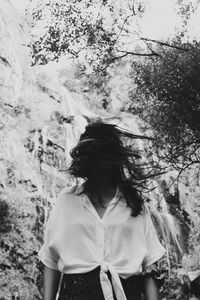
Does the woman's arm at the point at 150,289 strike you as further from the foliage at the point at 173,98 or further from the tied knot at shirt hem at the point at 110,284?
the foliage at the point at 173,98

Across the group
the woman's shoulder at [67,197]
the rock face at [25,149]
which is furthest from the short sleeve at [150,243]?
the rock face at [25,149]

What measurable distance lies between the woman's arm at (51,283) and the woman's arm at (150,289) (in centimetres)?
30

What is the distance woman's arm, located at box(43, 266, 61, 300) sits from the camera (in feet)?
5.25

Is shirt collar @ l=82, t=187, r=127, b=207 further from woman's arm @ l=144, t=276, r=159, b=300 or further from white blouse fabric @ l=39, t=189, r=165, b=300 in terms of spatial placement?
woman's arm @ l=144, t=276, r=159, b=300

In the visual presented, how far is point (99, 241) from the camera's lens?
161 cm

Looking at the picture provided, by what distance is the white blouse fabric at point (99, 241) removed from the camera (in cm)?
158

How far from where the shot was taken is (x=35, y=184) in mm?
13211

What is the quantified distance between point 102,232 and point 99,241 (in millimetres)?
32

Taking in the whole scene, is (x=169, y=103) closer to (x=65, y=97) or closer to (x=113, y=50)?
(x=113, y=50)

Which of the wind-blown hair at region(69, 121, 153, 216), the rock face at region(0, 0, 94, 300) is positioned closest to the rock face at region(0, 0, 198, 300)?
the rock face at region(0, 0, 94, 300)

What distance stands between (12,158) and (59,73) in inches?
201

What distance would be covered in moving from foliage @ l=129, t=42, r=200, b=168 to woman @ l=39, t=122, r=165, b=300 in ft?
22.8

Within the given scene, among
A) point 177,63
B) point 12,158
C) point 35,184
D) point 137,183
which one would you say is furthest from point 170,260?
point 137,183

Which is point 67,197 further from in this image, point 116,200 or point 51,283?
point 51,283
